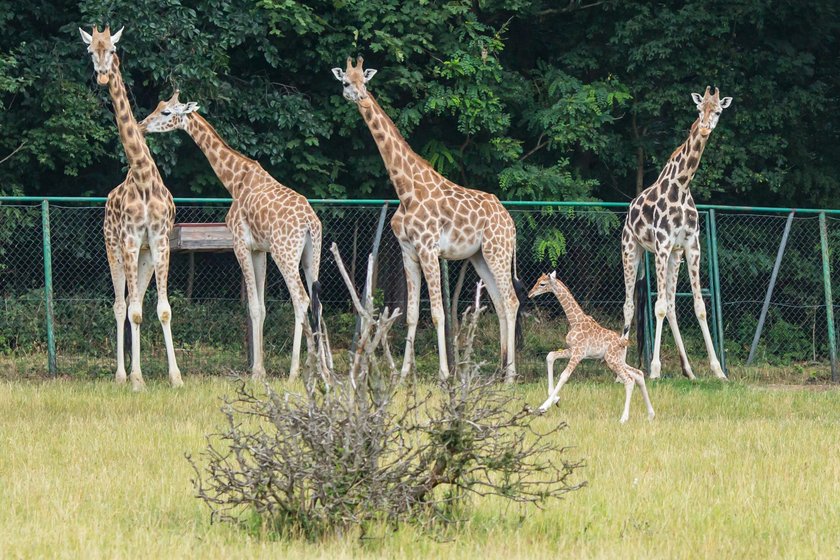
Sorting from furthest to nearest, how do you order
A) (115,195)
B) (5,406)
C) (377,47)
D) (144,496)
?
Result: (377,47)
(115,195)
(5,406)
(144,496)

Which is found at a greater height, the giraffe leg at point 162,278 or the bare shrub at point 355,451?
the giraffe leg at point 162,278

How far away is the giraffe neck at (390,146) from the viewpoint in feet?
48.0

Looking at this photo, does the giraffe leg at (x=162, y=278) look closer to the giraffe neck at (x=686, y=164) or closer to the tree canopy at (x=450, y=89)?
the tree canopy at (x=450, y=89)

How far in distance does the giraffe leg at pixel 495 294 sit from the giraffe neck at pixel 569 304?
1715 mm

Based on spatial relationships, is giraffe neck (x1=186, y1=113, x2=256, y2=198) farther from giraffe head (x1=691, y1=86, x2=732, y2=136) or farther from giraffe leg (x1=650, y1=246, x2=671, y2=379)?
giraffe head (x1=691, y1=86, x2=732, y2=136)

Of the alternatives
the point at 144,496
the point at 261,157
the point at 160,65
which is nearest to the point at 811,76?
the point at 261,157

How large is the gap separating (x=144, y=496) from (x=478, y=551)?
2.30 m

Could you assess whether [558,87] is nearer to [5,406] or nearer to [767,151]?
[767,151]

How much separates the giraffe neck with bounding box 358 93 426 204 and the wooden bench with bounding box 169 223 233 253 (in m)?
2.04

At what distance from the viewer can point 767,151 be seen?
17.7 m

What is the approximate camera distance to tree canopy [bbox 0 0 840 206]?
53.1 feet

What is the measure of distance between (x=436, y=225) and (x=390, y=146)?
111 centimetres

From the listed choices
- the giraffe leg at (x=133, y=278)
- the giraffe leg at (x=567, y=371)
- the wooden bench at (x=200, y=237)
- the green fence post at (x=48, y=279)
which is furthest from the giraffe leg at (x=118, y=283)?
the giraffe leg at (x=567, y=371)

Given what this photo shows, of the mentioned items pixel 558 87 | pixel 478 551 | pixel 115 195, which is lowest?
pixel 478 551
